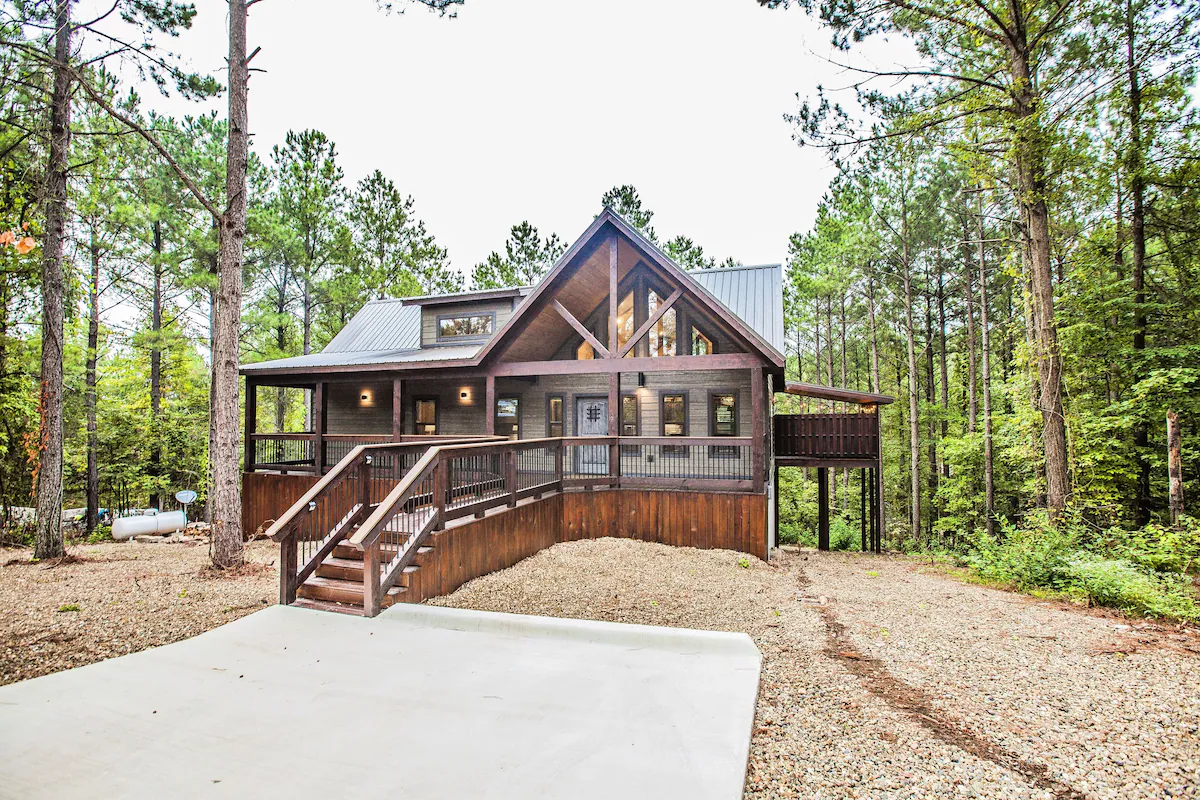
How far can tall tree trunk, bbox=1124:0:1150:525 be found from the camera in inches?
439

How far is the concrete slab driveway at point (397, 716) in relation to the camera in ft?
8.18

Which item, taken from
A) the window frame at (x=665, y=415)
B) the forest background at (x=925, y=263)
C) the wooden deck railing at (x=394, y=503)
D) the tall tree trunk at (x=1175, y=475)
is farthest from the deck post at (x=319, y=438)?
the tall tree trunk at (x=1175, y=475)

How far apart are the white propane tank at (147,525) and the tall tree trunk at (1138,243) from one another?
2402 cm

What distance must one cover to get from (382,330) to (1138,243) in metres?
21.4

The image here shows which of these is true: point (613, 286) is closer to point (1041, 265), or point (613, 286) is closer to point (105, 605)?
point (1041, 265)

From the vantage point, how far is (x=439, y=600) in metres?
5.53

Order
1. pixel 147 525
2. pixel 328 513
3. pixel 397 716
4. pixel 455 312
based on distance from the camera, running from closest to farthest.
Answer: pixel 397 716, pixel 328 513, pixel 147 525, pixel 455 312

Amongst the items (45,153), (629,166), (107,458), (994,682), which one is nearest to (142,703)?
(994,682)

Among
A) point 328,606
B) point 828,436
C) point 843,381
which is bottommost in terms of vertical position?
point 328,606

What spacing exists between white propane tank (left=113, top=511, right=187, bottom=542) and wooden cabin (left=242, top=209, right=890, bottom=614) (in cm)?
242

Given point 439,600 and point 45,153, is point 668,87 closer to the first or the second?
point 45,153

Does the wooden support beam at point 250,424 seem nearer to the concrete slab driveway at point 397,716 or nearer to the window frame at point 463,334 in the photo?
the window frame at point 463,334

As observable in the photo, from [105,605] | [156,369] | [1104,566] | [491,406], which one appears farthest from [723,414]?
[156,369]

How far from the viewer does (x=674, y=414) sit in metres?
13.6
